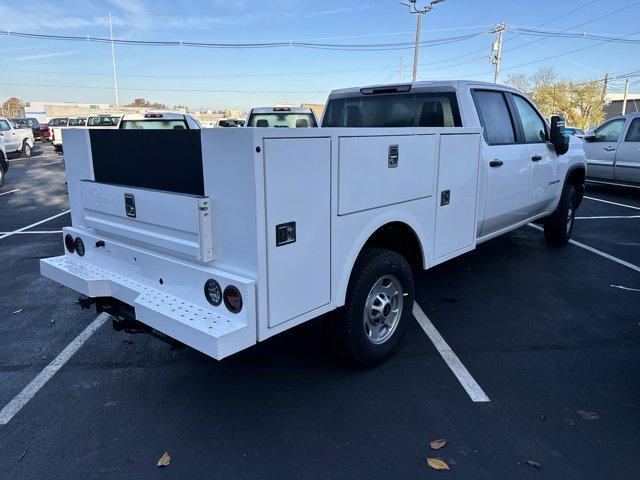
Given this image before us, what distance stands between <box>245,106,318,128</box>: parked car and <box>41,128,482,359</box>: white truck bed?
846 centimetres

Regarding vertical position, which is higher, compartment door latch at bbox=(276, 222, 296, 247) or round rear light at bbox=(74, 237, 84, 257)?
compartment door latch at bbox=(276, 222, 296, 247)

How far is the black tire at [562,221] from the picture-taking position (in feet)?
23.0

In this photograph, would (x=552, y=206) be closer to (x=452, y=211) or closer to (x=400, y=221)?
(x=452, y=211)

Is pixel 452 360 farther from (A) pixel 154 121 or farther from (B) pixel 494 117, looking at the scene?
(A) pixel 154 121

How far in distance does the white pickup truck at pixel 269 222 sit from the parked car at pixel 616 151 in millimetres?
9438

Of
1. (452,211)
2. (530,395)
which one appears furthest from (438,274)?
(530,395)

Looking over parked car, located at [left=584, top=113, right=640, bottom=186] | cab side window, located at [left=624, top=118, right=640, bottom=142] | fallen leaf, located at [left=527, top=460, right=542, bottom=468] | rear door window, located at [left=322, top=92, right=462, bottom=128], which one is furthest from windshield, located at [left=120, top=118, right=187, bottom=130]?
cab side window, located at [left=624, top=118, right=640, bottom=142]

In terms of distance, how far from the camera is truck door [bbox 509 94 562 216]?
18.6 ft

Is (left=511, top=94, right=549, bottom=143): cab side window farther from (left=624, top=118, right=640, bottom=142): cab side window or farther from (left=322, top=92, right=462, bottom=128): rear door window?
(left=624, top=118, right=640, bottom=142): cab side window

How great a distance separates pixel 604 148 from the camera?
1279 centimetres

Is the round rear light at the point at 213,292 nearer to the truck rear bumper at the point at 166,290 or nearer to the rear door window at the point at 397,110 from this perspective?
the truck rear bumper at the point at 166,290

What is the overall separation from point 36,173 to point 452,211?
1751 cm

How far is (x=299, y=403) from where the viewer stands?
3336mm

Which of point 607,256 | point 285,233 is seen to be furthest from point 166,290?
point 607,256
